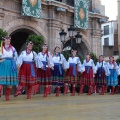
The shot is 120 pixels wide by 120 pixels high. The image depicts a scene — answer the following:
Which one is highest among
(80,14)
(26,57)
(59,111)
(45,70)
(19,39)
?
(80,14)

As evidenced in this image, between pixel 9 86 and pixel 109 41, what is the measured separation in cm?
3902

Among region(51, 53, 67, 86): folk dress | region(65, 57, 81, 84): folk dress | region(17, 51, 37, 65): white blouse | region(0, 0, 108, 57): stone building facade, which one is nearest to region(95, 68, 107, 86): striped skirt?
region(65, 57, 81, 84): folk dress

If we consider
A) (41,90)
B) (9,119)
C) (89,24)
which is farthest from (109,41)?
(9,119)

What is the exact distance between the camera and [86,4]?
22.5 meters

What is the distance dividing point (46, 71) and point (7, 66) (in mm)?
1996

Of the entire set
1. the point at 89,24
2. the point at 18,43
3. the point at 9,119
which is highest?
the point at 89,24

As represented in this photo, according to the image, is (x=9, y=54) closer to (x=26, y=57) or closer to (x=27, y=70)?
(x=26, y=57)

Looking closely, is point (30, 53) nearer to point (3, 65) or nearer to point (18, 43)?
point (3, 65)

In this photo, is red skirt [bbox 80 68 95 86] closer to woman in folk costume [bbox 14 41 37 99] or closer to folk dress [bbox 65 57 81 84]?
folk dress [bbox 65 57 81 84]

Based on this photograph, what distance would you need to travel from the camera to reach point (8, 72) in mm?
8125

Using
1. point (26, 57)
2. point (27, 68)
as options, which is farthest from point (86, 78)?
point (26, 57)

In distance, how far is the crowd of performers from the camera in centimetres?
816

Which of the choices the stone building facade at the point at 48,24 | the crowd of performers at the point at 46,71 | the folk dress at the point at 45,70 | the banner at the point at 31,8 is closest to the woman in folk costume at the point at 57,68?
the crowd of performers at the point at 46,71

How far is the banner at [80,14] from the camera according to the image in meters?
21.8
